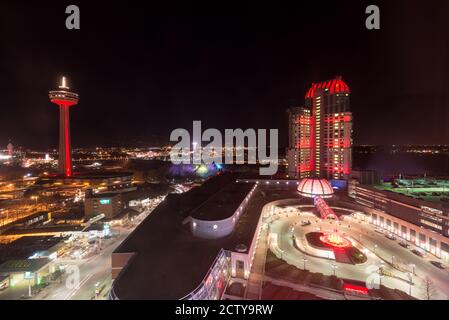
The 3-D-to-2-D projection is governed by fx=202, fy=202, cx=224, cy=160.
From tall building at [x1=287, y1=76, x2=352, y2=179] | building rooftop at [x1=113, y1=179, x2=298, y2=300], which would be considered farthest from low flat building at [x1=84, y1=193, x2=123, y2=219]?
tall building at [x1=287, y1=76, x2=352, y2=179]

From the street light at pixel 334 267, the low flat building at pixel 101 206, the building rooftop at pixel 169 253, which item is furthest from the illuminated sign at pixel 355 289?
the low flat building at pixel 101 206

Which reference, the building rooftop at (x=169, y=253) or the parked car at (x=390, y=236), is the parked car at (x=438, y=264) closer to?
the parked car at (x=390, y=236)

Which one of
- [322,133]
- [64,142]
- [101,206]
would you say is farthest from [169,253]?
[64,142]

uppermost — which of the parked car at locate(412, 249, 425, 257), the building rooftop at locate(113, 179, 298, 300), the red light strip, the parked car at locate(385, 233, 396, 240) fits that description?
the red light strip

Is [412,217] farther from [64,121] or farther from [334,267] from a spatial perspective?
[64,121]

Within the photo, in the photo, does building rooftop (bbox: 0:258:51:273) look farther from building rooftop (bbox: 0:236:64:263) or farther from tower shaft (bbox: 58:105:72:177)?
tower shaft (bbox: 58:105:72:177)
